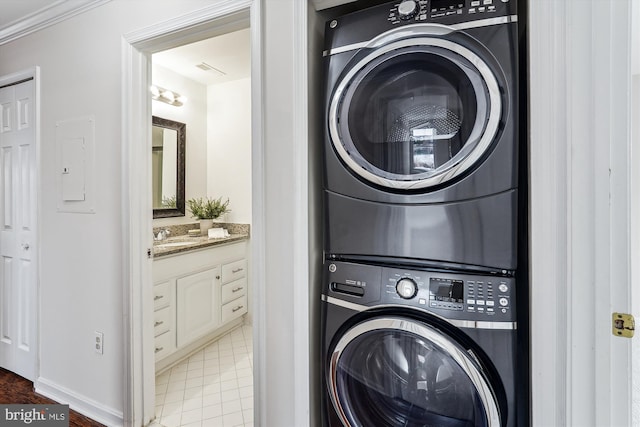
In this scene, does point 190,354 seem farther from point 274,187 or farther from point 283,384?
point 274,187

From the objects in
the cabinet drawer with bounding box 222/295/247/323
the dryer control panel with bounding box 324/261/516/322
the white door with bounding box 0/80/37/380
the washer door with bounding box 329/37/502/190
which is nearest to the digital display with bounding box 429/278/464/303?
the dryer control panel with bounding box 324/261/516/322

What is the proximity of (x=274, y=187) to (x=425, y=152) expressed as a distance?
23.5 inches

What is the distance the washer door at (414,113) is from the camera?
38.9 inches

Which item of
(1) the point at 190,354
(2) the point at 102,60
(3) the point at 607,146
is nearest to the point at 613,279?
(3) the point at 607,146

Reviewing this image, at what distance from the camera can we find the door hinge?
849 mm

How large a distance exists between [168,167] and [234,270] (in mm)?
1161

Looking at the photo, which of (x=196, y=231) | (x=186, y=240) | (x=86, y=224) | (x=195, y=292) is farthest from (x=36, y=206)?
(x=196, y=231)

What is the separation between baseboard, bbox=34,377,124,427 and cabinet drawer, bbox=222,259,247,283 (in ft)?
4.09

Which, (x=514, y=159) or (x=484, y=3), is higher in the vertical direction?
(x=484, y=3)

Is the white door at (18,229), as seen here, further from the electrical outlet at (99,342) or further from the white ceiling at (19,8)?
the electrical outlet at (99,342)

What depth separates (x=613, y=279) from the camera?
34.3 inches

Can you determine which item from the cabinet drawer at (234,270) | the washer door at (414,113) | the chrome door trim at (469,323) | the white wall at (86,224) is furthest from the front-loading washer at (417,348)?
the cabinet drawer at (234,270)

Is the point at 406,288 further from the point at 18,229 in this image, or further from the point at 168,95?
the point at 168,95

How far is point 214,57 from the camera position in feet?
9.48
